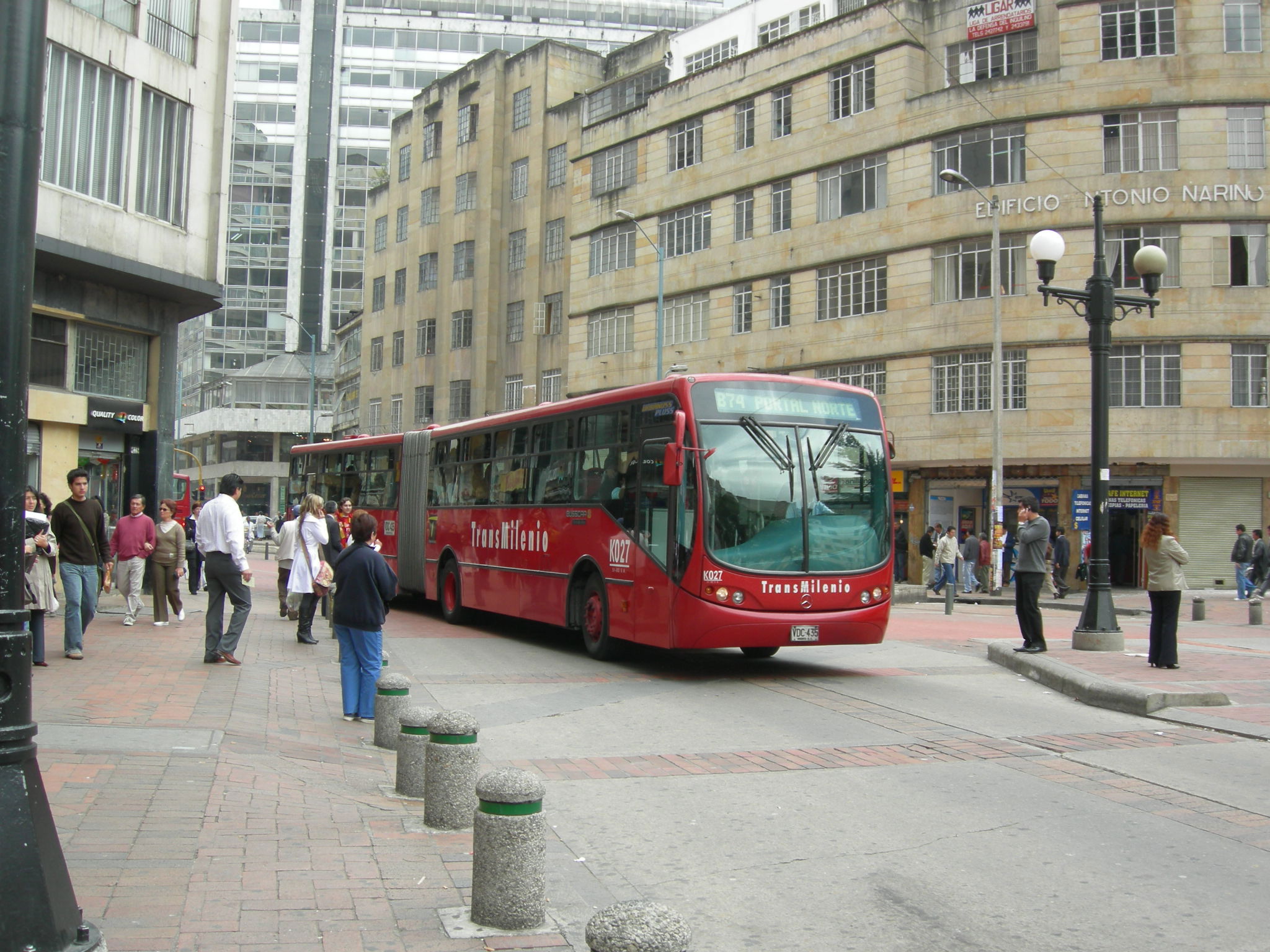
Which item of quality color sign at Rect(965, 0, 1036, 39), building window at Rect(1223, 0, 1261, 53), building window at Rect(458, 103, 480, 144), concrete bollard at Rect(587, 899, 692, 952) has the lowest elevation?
concrete bollard at Rect(587, 899, 692, 952)

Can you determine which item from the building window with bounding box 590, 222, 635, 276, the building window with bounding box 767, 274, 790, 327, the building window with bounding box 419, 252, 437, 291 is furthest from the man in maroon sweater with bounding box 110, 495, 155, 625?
the building window with bounding box 419, 252, 437, 291

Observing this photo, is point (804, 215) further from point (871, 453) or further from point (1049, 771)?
point (1049, 771)

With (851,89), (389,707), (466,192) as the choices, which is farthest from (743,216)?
(389,707)

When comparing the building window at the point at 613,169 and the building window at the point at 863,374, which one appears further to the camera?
the building window at the point at 613,169

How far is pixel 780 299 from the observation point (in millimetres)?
38562

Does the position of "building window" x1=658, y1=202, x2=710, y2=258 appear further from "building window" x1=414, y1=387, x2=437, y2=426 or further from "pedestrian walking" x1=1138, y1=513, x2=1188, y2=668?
"pedestrian walking" x1=1138, y1=513, x2=1188, y2=668

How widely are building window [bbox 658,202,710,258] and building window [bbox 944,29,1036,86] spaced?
9.56 meters

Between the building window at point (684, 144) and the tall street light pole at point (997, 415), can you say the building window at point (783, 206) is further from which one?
the tall street light pole at point (997, 415)

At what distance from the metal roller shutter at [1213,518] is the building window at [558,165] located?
92.5 ft

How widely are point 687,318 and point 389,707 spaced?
112 feet

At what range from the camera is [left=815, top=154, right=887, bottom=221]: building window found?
35750 millimetres

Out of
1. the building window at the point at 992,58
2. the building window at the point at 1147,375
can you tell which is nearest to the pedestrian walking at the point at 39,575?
the building window at the point at 1147,375

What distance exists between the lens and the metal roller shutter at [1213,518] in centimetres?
3209

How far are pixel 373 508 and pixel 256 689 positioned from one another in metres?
12.2
